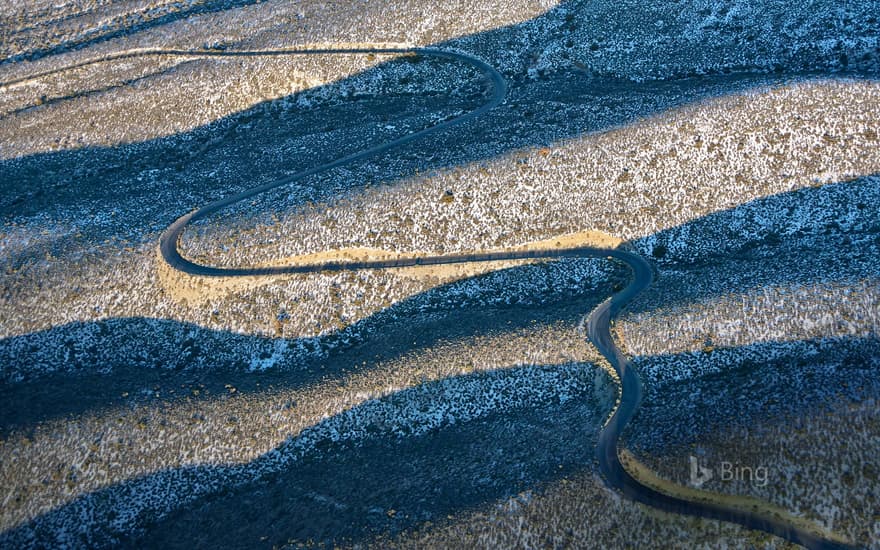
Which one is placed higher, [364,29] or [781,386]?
[364,29]

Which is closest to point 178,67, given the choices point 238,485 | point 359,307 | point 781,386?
point 359,307

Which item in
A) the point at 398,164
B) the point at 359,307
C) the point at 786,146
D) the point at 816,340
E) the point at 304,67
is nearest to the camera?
the point at 816,340

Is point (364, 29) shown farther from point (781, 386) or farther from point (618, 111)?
point (781, 386)

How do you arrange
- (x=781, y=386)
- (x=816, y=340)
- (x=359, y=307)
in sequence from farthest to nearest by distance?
(x=359, y=307), (x=816, y=340), (x=781, y=386)

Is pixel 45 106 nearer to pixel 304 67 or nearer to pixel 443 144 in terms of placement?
pixel 304 67

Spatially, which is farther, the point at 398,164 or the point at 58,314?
the point at 398,164

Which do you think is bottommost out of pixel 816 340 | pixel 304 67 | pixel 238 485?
pixel 238 485
